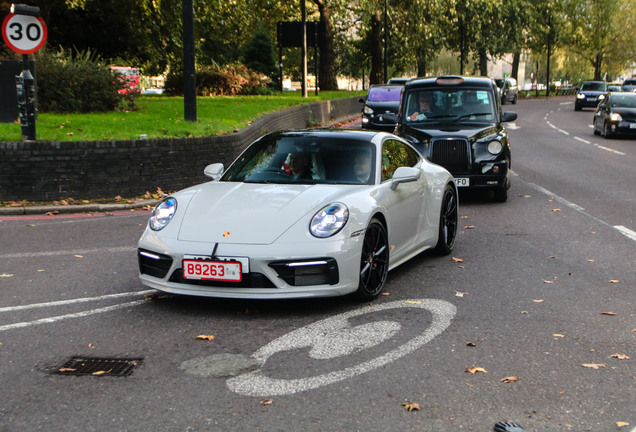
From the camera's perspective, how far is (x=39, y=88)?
1756 cm

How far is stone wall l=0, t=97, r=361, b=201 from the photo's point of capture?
11.7 metres

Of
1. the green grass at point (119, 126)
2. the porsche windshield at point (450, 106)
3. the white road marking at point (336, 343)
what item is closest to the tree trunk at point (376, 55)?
the green grass at point (119, 126)

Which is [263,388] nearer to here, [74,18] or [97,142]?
[97,142]

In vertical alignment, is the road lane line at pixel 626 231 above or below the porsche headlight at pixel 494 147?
below

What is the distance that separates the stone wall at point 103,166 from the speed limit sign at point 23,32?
1.58 metres

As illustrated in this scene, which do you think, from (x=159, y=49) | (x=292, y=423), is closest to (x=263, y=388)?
(x=292, y=423)

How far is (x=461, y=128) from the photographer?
12430 millimetres

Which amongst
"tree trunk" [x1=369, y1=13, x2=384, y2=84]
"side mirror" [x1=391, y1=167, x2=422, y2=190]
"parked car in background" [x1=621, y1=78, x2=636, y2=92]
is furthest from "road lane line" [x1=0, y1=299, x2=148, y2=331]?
"parked car in background" [x1=621, y1=78, x2=636, y2=92]

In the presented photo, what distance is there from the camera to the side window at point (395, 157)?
7.21 m

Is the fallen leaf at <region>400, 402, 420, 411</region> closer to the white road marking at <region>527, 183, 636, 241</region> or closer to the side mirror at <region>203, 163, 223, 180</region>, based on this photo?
the side mirror at <region>203, 163, 223, 180</region>

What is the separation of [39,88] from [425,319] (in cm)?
1404

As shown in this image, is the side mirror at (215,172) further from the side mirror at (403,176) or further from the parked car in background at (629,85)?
the parked car in background at (629,85)

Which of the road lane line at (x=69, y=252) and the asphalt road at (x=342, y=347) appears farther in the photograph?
the road lane line at (x=69, y=252)

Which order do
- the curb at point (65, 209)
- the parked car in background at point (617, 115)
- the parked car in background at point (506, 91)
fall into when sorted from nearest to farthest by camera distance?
the curb at point (65, 209) < the parked car in background at point (617, 115) < the parked car in background at point (506, 91)
